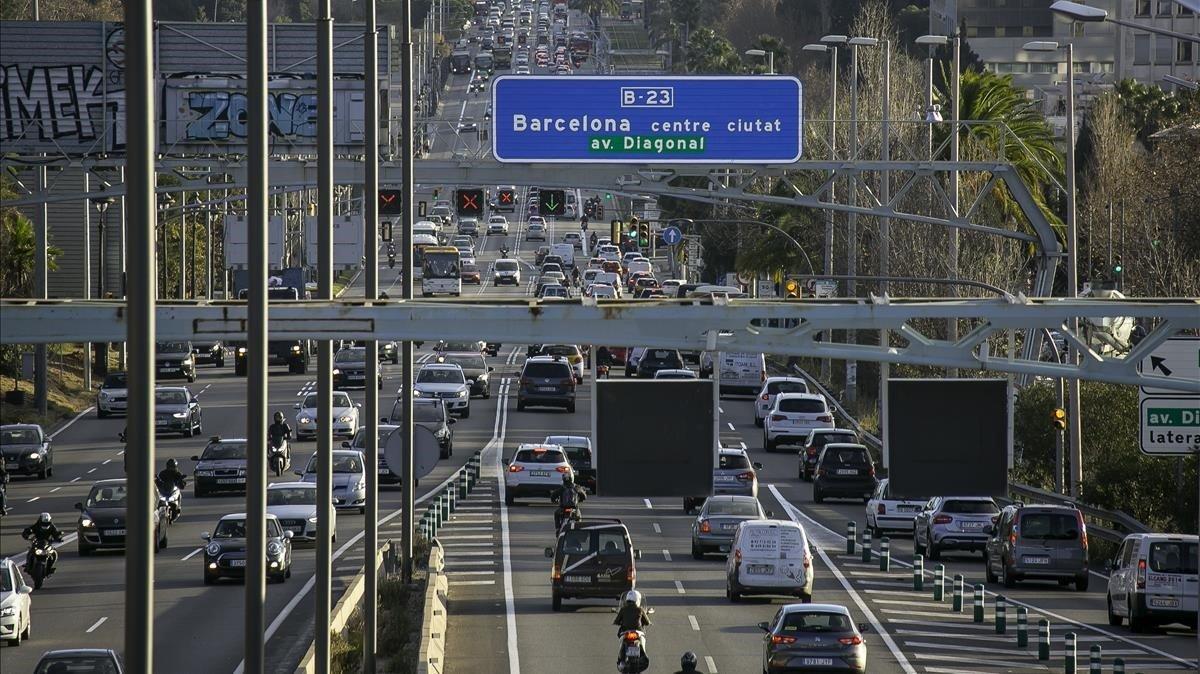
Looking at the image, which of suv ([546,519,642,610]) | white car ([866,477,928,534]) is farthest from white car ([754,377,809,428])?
suv ([546,519,642,610])

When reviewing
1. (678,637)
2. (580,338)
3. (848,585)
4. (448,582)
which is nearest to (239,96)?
(448,582)

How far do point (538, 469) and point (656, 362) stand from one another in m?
24.6

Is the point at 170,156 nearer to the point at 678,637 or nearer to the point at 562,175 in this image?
the point at 562,175

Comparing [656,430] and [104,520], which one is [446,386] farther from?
[656,430]

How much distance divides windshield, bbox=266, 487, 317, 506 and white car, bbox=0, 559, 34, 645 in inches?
438

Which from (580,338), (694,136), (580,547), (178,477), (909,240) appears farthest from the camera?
(909,240)

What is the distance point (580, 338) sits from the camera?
73.4 feet

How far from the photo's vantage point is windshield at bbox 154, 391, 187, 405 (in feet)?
206

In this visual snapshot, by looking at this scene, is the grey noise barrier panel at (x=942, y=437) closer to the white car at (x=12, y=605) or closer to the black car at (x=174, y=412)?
the white car at (x=12, y=605)

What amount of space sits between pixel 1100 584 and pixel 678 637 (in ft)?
39.6

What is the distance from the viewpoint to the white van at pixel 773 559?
1383 inches

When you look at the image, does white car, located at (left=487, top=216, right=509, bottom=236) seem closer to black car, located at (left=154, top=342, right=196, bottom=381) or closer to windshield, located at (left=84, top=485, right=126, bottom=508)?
black car, located at (left=154, top=342, right=196, bottom=381)

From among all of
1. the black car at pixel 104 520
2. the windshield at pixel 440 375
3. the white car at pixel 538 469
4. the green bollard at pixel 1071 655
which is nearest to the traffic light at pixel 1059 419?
the white car at pixel 538 469

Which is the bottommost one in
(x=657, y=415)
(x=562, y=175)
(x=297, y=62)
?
(x=657, y=415)
